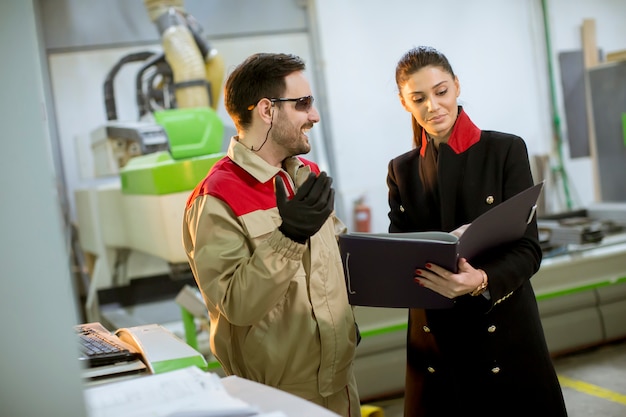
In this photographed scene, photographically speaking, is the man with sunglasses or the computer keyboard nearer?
the computer keyboard

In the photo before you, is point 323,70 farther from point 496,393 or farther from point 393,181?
point 496,393

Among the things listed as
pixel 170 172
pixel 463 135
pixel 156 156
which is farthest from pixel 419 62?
pixel 156 156

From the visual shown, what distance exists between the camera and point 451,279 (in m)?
1.80

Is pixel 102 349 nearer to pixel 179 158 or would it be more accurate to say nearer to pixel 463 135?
pixel 463 135

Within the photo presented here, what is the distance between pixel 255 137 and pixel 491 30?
451cm

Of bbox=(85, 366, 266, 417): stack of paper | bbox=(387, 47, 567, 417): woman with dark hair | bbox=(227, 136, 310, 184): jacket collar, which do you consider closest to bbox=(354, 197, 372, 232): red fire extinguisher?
bbox=(387, 47, 567, 417): woman with dark hair

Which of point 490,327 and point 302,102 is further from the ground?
point 302,102

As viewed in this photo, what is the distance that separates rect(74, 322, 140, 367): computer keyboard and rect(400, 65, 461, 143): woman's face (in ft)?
3.37

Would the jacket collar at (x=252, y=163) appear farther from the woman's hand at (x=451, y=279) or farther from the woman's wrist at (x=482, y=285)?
the woman's wrist at (x=482, y=285)

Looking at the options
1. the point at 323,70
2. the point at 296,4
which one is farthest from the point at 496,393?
the point at 296,4

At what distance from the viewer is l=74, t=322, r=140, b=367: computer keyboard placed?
1509 mm

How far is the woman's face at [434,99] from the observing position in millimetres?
2027

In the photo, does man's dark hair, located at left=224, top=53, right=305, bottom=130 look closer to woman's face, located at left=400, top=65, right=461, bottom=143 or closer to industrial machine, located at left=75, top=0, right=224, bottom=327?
woman's face, located at left=400, top=65, right=461, bottom=143

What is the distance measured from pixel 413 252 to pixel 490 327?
39 cm
